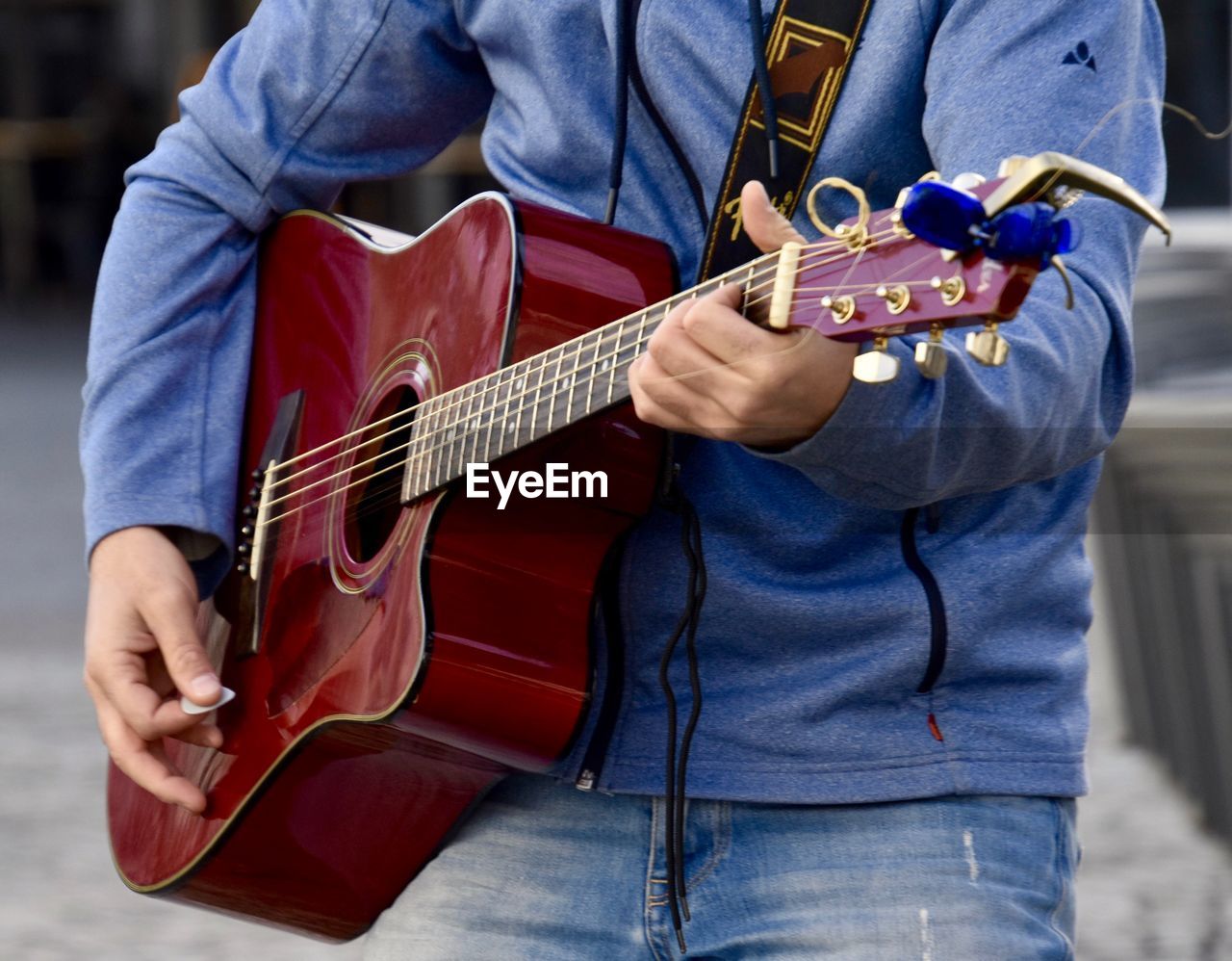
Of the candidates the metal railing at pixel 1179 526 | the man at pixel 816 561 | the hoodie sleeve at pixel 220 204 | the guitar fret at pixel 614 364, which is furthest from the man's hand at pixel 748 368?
the metal railing at pixel 1179 526

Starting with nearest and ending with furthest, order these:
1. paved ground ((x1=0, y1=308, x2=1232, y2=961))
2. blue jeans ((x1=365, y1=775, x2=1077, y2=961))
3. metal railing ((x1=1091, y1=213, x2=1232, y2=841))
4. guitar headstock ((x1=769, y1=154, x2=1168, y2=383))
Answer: guitar headstock ((x1=769, y1=154, x2=1168, y2=383)), blue jeans ((x1=365, y1=775, x2=1077, y2=961)), metal railing ((x1=1091, y1=213, x2=1232, y2=841)), paved ground ((x1=0, y1=308, x2=1232, y2=961))

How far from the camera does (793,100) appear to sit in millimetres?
1299

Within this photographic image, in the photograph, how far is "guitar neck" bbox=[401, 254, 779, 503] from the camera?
1229 millimetres

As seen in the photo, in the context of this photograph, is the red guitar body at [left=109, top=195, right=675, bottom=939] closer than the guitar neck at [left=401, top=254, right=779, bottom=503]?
No

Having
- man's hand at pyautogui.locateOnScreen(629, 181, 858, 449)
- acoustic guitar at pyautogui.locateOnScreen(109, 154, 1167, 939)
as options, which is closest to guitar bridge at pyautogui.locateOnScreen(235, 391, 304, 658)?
acoustic guitar at pyautogui.locateOnScreen(109, 154, 1167, 939)

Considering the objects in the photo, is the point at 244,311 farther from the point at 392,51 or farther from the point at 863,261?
the point at 863,261

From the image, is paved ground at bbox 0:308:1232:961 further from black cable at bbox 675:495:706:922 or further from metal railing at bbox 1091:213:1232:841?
black cable at bbox 675:495:706:922

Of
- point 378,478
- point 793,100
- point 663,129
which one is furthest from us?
point 378,478

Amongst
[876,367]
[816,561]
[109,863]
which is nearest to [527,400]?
[816,561]

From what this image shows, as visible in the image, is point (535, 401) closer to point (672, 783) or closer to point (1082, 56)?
point (672, 783)

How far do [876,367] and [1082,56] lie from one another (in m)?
0.33

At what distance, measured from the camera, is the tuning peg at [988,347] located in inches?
37.8

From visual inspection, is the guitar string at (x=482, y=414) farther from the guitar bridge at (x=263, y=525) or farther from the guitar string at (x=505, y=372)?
the guitar bridge at (x=263, y=525)

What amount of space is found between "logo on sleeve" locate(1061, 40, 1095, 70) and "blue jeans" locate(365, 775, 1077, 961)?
551mm
